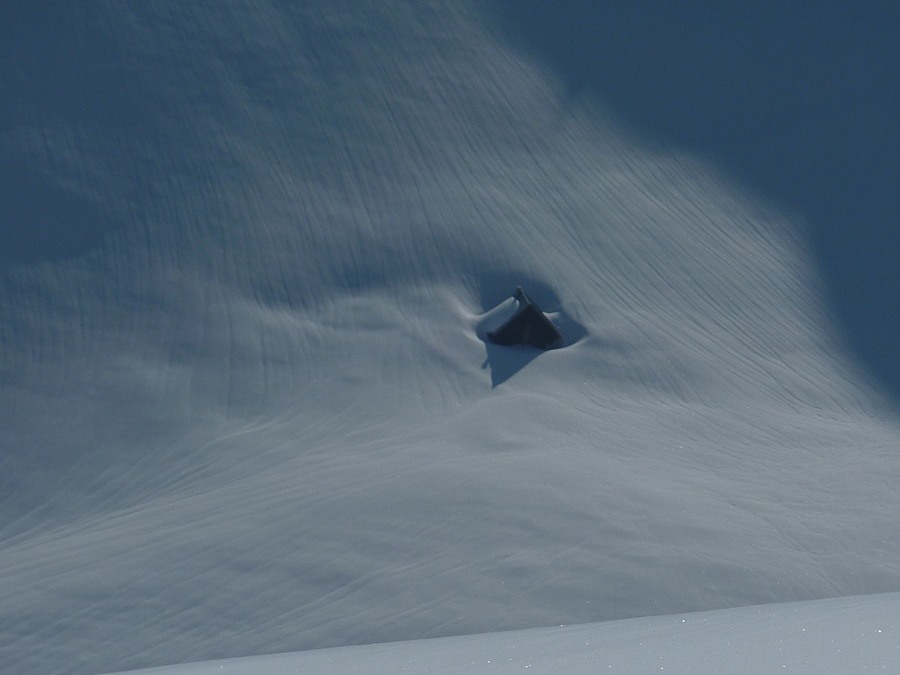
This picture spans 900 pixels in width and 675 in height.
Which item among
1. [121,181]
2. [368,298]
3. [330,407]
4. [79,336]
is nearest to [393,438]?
[330,407]

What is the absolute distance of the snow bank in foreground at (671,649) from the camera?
177 cm

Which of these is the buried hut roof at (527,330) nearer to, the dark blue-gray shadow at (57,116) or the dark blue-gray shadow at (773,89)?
the dark blue-gray shadow at (773,89)

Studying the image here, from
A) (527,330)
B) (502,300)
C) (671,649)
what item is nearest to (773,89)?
(502,300)

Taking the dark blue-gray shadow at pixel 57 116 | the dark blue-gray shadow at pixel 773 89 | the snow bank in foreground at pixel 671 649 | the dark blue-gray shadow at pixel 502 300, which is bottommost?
the dark blue-gray shadow at pixel 57 116

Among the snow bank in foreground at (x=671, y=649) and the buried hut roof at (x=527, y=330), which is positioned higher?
the snow bank in foreground at (x=671, y=649)

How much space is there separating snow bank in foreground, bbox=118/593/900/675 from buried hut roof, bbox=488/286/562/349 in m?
8.98

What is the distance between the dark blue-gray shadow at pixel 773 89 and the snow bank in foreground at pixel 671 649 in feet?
39.2

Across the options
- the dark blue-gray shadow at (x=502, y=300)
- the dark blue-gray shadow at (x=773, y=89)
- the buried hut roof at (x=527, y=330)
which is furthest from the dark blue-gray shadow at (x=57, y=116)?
the dark blue-gray shadow at (x=773, y=89)

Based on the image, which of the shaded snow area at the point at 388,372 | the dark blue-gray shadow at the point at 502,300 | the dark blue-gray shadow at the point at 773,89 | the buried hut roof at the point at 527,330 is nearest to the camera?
the shaded snow area at the point at 388,372

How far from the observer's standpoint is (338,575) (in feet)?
22.7

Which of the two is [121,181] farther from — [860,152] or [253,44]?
[860,152]

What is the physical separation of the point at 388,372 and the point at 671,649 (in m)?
9.02

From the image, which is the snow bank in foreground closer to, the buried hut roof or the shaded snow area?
the shaded snow area

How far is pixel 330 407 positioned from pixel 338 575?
352 centimetres
